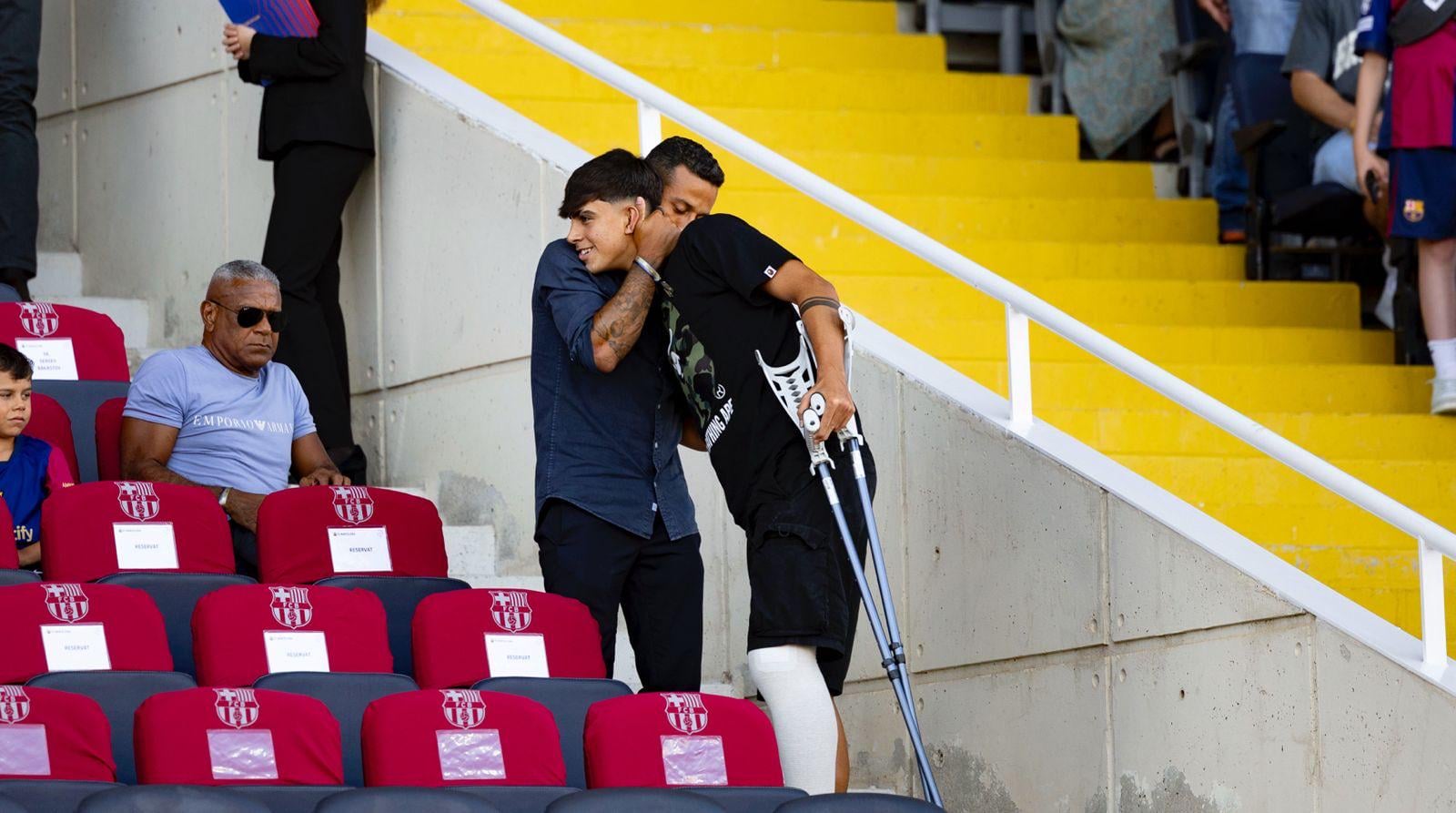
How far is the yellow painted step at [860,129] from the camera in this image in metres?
6.87

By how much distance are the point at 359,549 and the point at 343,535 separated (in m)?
0.05

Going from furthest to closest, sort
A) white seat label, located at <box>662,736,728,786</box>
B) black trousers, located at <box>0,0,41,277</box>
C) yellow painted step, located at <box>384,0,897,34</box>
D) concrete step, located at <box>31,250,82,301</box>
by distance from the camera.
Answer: yellow painted step, located at <box>384,0,897,34</box> → concrete step, located at <box>31,250,82,301</box> → black trousers, located at <box>0,0,41,277</box> → white seat label, located at <box>662,736,728,786</box>

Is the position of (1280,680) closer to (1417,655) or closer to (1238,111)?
(1417,655)

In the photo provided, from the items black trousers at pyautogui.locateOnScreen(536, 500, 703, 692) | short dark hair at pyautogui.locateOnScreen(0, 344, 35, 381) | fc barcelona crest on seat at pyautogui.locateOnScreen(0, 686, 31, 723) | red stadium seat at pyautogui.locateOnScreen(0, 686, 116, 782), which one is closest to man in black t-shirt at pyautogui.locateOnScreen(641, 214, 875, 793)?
black trousers at pyautogui.locateOnScreen(536, 500, 703, 692)

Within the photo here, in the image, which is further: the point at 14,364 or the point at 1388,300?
the point at 1388,300

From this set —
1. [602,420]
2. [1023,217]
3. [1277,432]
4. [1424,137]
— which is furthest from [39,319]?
[1424,137]

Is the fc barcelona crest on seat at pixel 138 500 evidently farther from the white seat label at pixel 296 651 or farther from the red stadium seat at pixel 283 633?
the white seat label at pixel 296 651

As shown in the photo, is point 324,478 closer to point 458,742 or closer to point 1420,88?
point 458,742

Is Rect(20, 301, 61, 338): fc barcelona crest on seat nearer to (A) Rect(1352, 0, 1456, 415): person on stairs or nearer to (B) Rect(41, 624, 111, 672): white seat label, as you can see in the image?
(B) Rect(41, 624, 111, 672): white seat label

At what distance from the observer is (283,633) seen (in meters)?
4.21

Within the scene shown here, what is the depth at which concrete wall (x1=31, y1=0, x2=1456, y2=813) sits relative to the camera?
429 centimetres

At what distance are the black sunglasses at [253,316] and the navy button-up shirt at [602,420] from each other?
3.96 feet

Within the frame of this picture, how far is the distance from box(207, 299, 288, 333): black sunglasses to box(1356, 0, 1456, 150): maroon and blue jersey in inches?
121

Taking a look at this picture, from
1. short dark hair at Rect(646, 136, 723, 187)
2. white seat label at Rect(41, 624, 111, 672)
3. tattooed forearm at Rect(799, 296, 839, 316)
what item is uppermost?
short dark hair at Rect(646, 136, 723, 187)
